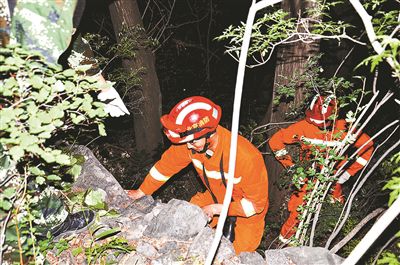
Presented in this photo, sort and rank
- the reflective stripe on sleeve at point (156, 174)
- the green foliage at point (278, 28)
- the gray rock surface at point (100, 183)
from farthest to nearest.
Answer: the reflective stripe on sleeve at point (156, 174)
the gray rock surface at point (100, 183)
the green foliage at point (278, 28)

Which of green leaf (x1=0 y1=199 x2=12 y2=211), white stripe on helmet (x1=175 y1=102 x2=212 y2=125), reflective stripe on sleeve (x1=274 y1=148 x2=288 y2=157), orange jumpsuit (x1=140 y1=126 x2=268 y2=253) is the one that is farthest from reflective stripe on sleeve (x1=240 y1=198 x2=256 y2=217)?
green leaf (x1=0 y1=199 x2=12 y2=211)

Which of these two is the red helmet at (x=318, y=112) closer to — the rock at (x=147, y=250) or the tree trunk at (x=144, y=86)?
the rock at (x=147, y=250)

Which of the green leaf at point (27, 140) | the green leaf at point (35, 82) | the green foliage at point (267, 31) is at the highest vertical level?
the green foliage at point (267, 31)

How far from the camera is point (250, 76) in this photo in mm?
11531

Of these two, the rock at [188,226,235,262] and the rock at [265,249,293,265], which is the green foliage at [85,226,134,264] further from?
the rock at [265,249,293,265]

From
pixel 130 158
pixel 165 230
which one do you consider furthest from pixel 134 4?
pixel 165 230

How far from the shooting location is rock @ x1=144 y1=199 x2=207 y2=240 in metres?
3.34

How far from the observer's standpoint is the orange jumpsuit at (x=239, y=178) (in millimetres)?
3695

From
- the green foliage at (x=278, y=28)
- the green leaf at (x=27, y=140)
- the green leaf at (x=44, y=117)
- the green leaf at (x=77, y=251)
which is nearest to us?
the green leaf at (x=27, y=140)

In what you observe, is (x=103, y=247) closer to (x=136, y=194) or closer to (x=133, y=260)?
(x=133, y=260)

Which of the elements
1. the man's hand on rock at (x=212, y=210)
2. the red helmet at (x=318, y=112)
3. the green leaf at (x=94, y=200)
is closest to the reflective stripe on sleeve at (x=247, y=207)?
the man's hand on rock at (x=212, y=210)

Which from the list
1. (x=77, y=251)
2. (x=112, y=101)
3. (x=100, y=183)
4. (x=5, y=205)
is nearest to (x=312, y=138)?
(x=100, y=183)

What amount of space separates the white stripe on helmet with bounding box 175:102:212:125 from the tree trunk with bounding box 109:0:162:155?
12.0 ft

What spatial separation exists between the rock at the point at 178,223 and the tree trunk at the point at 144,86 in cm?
404
